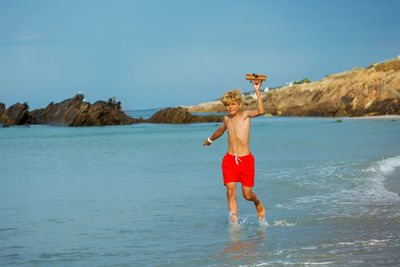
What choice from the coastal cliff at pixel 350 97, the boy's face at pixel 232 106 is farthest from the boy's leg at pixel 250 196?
the coastal cliff at pixel 350 97

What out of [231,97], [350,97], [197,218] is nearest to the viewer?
[231,97]

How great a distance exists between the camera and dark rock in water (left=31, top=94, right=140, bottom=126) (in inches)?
2224

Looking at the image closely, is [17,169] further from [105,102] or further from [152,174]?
[105,102]

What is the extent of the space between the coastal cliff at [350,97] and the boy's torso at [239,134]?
221ft

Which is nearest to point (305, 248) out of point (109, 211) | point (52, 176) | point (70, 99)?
point (109, 211)

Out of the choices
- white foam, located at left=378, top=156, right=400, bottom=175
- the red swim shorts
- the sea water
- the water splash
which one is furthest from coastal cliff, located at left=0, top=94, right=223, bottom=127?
the red swim shorts

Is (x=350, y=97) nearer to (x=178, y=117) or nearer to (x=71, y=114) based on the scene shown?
(x=178, y=117)

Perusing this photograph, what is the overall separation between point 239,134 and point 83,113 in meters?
50.8

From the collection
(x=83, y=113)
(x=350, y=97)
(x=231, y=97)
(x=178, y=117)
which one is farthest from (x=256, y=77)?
(x=350, y=97)

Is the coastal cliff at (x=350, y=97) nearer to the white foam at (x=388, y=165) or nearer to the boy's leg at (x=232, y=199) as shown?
the white foam at (x=388, y=165)

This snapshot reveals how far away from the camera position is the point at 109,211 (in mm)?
9023

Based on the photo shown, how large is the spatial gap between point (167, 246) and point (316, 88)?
97.0m

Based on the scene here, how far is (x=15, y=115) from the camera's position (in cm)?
6309

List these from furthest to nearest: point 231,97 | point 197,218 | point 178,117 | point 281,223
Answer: point 178,117 < point 197,218 < point 281,223 < point 231,97
